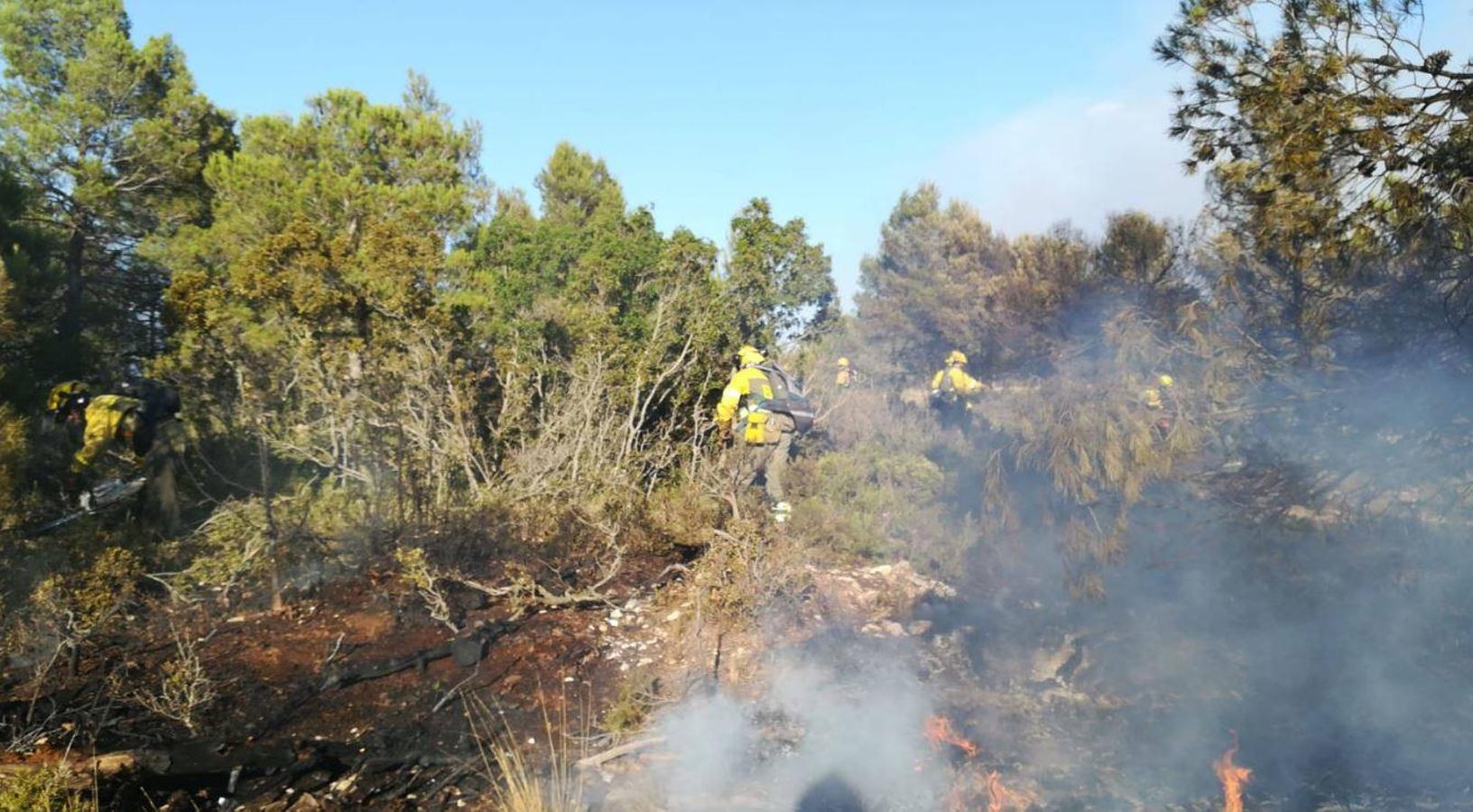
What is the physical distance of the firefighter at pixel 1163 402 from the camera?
950cm

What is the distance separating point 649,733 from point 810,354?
28.5 feet

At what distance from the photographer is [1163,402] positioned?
1013 centimetres

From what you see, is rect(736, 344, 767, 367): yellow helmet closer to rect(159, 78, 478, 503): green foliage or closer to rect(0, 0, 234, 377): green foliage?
rect(159, 78, 478, 503): green foliage

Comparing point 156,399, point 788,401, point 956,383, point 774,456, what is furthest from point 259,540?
point 956,383

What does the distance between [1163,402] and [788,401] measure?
4.37 metres

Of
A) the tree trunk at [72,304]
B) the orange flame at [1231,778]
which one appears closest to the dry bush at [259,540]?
the tree trunk at [72,304]

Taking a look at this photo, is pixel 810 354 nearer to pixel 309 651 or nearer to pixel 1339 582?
pixel 1339 582

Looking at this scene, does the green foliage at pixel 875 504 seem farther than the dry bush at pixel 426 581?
Yes

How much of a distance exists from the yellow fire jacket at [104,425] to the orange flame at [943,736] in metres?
7.38

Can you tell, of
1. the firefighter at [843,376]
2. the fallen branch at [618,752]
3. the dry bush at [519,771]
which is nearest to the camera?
the dry bush at [519,771]

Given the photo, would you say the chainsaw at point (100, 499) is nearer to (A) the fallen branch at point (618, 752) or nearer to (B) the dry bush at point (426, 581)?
(B) the dry bush at point (426, 581)

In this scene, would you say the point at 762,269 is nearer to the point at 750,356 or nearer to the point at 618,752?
the point at 750,356

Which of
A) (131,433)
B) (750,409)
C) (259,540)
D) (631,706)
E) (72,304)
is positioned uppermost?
(72,304)

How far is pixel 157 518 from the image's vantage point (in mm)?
8008
